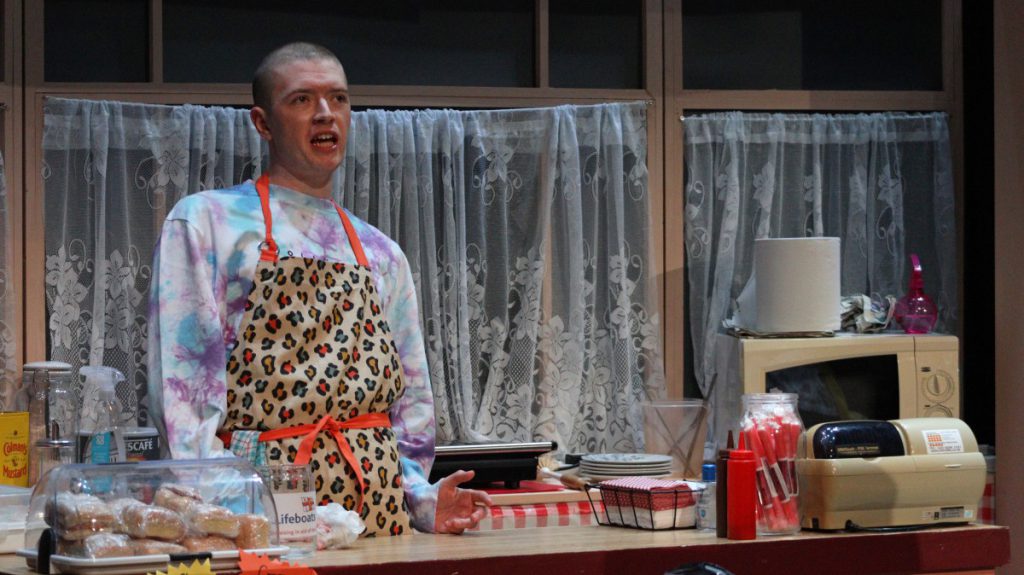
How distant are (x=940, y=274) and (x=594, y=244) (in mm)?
1092

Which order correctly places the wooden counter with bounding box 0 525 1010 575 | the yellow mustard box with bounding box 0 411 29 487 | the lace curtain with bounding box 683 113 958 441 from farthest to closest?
the lace curtain with bounding box 683 113 958 441
the yellow mustard box with bounding box 0 411 29 487
the wooden counter with bounding box 0 525 1010 575

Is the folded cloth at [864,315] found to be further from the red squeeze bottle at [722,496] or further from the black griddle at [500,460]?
the red squeeze bottle at [722,496]

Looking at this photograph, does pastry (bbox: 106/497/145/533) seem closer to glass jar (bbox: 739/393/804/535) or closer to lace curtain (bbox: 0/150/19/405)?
glass jar (bbox: 739/393/804/535)

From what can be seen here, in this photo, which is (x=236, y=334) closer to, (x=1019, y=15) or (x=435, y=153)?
(x=435, y=153)

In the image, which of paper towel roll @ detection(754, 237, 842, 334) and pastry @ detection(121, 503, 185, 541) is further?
paper towel roll @ detection(754, 237, 842, 334)

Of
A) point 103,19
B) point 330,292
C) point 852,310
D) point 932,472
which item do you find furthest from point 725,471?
point 103,19

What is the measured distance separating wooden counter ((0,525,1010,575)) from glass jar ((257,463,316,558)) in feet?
0.12

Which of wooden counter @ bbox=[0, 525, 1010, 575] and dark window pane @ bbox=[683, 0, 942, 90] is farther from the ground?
dark window pane @ bbox=[683, 0, 942, 90]

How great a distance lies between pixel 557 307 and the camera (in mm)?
4152

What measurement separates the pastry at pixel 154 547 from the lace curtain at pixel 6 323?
218 centimetres

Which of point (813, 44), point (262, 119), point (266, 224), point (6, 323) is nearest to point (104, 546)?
point (266, 224)

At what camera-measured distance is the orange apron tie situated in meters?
2.46

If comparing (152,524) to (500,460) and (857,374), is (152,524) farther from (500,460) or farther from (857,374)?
(857,374)

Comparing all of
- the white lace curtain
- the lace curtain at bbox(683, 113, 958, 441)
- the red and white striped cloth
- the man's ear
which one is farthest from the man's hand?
the lace curtain at bbox(683, 113, 958, 441)
